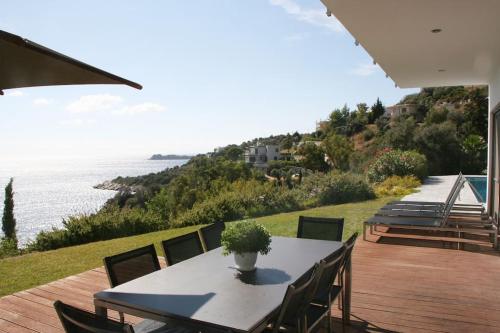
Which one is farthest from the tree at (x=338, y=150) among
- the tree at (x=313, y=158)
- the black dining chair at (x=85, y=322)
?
the black dining chair at (x=85, y=322)

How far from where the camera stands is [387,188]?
1443cm

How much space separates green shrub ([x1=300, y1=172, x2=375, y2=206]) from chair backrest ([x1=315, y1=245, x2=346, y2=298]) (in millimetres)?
10007

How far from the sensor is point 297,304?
7.86 feet

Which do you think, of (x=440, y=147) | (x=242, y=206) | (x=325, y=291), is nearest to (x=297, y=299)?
(x=325, y=291)

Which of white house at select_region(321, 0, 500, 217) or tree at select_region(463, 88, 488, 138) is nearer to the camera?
white house at select_region(321, 0, 500, 217)

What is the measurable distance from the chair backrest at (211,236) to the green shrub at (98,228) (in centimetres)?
578

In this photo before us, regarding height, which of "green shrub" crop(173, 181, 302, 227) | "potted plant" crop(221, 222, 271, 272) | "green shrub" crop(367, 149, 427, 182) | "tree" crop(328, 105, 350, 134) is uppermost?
"tree" crop(328, 105, 350, 134)

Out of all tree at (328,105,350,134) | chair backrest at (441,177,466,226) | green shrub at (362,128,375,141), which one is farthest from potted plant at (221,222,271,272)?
tree at (328,105,350,134)

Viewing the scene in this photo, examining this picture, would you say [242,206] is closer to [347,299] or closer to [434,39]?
[434,39]

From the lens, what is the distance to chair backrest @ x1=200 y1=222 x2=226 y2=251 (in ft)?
12.8

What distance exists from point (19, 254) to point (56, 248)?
675 mm

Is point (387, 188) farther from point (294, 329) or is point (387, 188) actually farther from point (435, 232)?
point (294, 329)

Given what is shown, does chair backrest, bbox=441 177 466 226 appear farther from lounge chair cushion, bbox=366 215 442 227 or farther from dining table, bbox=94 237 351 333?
dining table, bbox=94 237 351 333

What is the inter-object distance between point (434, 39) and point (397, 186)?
9762mm
